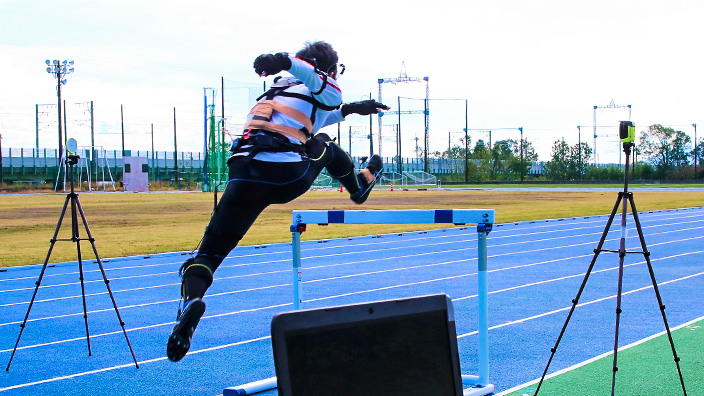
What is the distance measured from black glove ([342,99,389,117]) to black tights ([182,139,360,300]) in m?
0.26

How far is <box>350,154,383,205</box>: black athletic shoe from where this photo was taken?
3.95 m

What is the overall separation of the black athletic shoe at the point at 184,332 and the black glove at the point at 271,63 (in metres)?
1.05

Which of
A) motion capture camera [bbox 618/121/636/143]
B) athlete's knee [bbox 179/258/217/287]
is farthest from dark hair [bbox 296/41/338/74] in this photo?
motion capture camera [bbox 618/121/636/143]

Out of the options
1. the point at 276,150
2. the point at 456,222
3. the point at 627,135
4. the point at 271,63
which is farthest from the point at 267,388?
the point at 627,135

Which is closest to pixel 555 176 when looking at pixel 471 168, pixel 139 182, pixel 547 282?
pixel 471 168

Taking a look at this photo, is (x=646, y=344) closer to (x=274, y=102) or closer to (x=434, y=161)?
(x=274, y=102)

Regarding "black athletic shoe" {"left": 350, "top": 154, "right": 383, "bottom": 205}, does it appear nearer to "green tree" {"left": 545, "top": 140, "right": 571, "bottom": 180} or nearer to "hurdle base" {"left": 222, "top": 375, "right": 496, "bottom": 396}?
"hurdle base" {"left": 222, "top": 375, "right": 496, "bottom": 396}

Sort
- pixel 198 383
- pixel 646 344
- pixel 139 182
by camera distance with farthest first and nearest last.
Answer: pixel 139 182, pixel 646 344, pixel 198 383

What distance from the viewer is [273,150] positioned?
341 centimetres

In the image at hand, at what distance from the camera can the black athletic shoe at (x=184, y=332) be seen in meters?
3.01

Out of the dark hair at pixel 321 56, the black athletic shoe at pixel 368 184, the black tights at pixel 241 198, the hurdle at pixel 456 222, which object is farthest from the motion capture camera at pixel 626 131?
the black tights at pixel 241 198

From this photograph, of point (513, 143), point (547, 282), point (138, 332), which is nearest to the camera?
point (138, 332)

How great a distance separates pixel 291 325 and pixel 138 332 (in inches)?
226

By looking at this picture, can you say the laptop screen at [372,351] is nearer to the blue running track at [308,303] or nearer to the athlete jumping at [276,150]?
the athlete jumping at [276,150]
